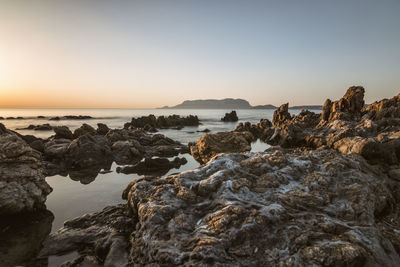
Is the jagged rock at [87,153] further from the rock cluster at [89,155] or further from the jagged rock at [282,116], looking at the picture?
the jagged rock at [282,116]

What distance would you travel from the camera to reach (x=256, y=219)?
5539 mm

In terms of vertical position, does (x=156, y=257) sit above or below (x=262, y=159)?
below

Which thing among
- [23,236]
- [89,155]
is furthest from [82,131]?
[23,236]

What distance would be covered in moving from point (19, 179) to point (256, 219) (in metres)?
10.6

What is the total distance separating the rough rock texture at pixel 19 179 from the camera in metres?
8.93

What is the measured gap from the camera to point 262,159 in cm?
863

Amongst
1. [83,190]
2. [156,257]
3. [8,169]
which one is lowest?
[83,190]

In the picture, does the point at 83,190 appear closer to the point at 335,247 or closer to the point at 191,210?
the point at 191,210

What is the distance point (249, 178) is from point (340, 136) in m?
16.4

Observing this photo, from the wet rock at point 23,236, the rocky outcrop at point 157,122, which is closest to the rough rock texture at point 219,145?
the wet rock at point 23,236

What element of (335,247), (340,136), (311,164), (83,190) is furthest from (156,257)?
(340,136)

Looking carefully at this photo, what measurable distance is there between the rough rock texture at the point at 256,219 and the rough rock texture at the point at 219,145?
34.5ft

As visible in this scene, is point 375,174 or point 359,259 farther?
point 375,174

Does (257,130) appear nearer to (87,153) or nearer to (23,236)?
(87,153)
